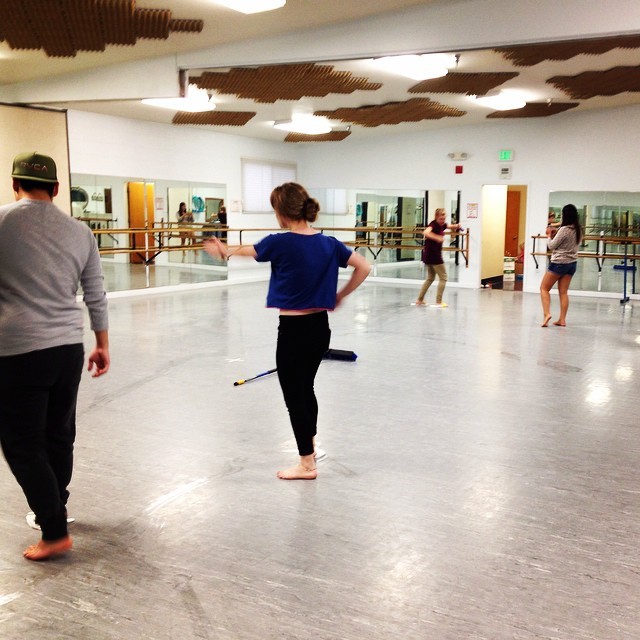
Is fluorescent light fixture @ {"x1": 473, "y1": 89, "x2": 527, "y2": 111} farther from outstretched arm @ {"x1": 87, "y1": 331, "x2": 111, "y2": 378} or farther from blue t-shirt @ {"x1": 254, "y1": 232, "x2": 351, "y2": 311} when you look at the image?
outstretched arm @ {"x1": 87, "y1": 331, "x2": 111, "y2": 378}

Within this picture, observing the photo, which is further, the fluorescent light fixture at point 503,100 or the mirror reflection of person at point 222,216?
the mirror reflection of person at point 222,216

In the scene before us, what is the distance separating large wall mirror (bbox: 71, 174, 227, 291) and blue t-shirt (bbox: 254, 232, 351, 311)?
25.9 ft

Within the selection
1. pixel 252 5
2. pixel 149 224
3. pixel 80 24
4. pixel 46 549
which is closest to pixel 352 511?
pixel 46 549

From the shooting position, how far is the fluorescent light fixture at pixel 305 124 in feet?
37.6

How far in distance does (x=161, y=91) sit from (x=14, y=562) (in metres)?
6.08

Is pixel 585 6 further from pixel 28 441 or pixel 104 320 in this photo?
pixel 28 441

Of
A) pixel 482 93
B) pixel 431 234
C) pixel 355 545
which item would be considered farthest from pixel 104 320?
pixel 482 93

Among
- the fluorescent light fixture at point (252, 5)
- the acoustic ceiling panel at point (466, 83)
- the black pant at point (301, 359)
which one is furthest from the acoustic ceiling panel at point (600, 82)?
the black pant at point (301, 359)

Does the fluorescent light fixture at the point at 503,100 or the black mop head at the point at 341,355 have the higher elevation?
the fluorescent light fixture at the point at 503,100

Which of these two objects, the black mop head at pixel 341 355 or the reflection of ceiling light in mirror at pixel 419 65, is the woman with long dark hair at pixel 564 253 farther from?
the black mop head at pixel 341 355

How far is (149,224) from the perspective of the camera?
1198 cm

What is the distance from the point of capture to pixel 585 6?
16.7ft

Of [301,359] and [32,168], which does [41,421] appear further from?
[301,359]

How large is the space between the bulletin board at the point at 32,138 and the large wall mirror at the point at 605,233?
8335mm
